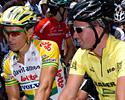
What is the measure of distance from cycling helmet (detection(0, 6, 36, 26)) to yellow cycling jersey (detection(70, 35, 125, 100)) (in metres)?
0.88

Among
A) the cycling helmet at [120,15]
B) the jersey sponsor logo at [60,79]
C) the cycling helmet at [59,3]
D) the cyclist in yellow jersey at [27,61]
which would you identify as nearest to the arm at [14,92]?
the cyclist in yellow jersey at [27,61]

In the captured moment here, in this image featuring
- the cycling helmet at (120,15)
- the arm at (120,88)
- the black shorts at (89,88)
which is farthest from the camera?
the cycling helmet at (120,15)

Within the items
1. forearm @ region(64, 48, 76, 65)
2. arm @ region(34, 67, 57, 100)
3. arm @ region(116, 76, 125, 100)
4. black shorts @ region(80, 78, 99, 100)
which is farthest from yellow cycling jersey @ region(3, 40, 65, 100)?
forearm @ region(64, 48, 76, 65)

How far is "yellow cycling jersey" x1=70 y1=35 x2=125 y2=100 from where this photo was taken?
4199 mm

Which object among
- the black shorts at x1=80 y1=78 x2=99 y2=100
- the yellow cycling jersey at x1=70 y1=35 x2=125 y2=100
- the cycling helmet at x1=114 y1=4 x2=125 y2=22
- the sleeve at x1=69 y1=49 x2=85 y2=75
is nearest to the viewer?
the yellow cycling jersey at x1=70 y1=35 x2=125 y2=100

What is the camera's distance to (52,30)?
28.1ft

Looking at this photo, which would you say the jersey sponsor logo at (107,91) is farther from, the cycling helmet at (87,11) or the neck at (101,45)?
the cycling helmet at (87,11)

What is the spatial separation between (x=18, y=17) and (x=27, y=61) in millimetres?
534

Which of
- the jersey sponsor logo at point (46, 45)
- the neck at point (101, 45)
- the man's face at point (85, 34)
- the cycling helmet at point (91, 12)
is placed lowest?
the jersey sponsor logo at point (46, 45)

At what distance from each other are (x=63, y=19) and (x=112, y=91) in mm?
4309

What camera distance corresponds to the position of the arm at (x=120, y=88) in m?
3.98

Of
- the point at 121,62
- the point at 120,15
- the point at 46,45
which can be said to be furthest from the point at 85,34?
the point at 120,15

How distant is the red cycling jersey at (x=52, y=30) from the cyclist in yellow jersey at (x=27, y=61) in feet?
9.70

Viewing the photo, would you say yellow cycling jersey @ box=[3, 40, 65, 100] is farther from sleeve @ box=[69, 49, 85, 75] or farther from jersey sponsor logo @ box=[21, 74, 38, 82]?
sleeve @ box=[69, 49, 85, 75]
